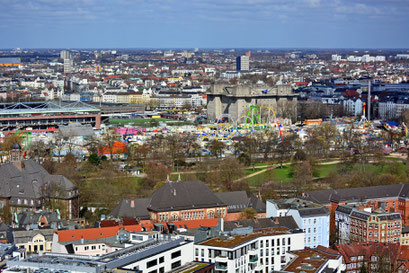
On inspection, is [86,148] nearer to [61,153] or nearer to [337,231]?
[61,153]

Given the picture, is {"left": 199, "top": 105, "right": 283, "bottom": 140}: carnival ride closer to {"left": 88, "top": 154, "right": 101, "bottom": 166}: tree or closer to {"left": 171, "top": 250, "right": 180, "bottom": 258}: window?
{"left": 88, "top": 154, "right": 101, "bottom": 166}: tree

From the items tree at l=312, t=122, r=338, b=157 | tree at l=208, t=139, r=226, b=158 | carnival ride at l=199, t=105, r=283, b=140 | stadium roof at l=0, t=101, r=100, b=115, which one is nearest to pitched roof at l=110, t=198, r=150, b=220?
tree at l=208, t=139, r=226, b=158

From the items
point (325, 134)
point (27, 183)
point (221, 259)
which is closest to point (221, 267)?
point (221, 259)

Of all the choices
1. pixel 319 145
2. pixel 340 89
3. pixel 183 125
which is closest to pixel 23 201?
pixel 319 145

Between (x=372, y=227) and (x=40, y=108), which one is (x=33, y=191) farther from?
(x=40, y=108)

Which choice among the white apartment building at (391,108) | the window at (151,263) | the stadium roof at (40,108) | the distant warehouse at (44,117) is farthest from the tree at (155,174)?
the white apartment building at (391,108)

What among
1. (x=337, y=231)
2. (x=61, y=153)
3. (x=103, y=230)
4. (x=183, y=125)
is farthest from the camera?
(x=183, y=125)

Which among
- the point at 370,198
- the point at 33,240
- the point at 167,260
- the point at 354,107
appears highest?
the point at 167,260
